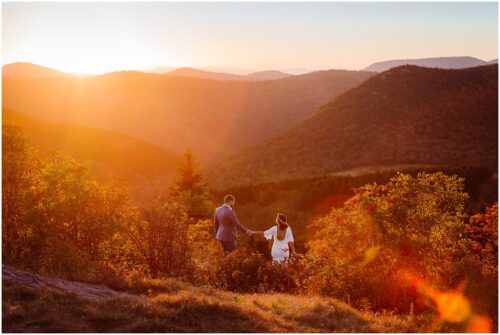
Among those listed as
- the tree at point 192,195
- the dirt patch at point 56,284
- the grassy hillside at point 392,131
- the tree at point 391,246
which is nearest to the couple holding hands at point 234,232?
the tree at point 391,246

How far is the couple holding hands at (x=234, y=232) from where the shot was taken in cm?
1102

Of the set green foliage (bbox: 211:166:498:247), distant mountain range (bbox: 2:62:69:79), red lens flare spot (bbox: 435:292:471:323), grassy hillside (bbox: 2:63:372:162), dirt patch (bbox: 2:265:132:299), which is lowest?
green foliage (bbox: 211:166:498:247)

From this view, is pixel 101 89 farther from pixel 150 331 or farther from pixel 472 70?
pixel 150 331

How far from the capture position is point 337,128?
6488 centimetres

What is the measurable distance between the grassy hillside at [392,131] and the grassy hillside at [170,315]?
44.2 metres

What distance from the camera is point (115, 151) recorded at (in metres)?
86.7

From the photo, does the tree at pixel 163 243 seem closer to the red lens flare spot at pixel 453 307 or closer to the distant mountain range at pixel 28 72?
the red lens flare spot at pixel 453 307

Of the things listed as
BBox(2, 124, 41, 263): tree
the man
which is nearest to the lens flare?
the man

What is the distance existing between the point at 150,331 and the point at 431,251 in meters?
5.52

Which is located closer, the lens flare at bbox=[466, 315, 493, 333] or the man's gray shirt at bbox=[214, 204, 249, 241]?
the lens flare at bbox=[466, 315, 493, 333]

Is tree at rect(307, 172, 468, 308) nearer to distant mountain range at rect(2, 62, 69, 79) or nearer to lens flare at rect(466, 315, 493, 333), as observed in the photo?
lens flare at rect(466, 315, 493, 333)

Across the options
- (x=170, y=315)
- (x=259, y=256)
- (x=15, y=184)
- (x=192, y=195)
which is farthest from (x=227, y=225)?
(x=192, y=195)

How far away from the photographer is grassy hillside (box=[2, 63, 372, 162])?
112 metres

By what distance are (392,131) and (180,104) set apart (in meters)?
79.8
